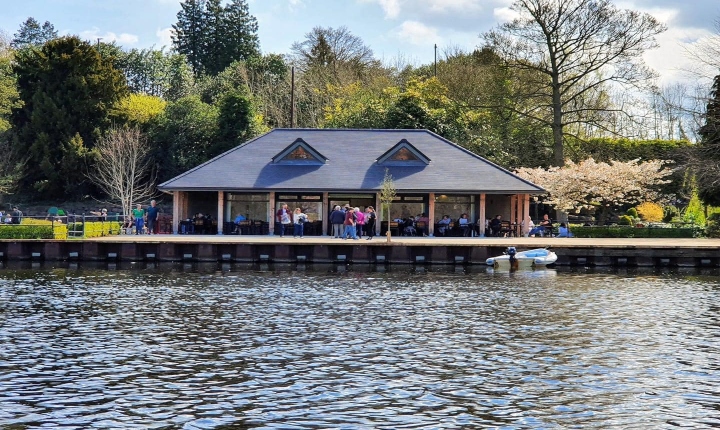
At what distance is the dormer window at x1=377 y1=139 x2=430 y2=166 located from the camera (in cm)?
4516

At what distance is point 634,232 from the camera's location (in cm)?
4466

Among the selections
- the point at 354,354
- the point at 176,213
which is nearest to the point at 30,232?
the point at 176,213

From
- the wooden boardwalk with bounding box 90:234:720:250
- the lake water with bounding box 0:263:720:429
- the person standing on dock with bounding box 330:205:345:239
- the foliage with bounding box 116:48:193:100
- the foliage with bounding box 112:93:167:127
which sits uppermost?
the foliage with bounding box 116:48:193:100

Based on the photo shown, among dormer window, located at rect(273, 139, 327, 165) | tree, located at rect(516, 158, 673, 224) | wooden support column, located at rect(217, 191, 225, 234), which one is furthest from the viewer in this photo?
tree, located at rect(516, 158, 673, 224)

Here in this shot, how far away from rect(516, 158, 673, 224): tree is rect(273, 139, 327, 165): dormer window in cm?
1313

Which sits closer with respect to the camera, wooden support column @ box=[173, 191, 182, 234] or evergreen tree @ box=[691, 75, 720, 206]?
evergreen tree @ box=[691, 75, 720, 206]

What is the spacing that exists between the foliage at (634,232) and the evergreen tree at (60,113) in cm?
3325

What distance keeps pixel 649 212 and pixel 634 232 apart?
26.7ft

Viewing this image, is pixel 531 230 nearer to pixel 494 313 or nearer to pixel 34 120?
pixel 494 313

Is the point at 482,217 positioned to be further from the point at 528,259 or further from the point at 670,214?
the point at 670,214

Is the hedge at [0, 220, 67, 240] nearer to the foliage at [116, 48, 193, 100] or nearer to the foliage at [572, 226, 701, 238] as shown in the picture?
the foliage at [572, 226, 701, 238]

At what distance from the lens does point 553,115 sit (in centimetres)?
5503

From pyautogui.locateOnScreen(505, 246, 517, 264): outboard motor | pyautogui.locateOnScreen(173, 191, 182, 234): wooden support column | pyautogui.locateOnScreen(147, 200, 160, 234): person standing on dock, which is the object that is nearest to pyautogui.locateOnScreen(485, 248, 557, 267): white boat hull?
pyautogui.locateOnScreen(505, 246, 517, 264): outboard motor

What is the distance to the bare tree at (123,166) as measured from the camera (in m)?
58.3
